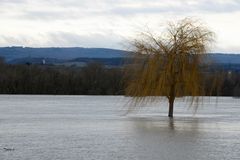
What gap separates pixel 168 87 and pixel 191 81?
4.57 ft

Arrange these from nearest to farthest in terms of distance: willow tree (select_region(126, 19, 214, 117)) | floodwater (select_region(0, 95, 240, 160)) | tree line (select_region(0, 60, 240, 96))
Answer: floodwater (select_region(0, 95, 240, 160))
willow tree (select_region(126, 19, 214, 117))
tree line (select_region(0, 60, 240, 96))

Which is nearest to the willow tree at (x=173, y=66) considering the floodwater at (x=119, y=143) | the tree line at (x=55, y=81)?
the floodwater at (x=119, y=143)

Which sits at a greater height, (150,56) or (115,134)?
(150,56)

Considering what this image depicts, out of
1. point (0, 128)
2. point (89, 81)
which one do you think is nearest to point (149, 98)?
→ point (0, 128)

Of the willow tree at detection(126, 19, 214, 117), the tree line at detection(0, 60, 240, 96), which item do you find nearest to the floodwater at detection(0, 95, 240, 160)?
the willow tree at detection(126, 19, 214, 117)

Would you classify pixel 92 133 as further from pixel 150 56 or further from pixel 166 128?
pixel 150 56

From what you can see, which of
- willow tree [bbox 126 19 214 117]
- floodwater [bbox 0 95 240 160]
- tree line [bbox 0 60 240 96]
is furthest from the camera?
tree line [bbox 0 60 240 96]

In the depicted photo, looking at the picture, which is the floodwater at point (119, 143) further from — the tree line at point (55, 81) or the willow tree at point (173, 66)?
the tree line at point (55, 81)

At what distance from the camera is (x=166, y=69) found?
1577 inches

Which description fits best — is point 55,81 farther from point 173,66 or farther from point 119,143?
point 119,143

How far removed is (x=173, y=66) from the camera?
40.1 m

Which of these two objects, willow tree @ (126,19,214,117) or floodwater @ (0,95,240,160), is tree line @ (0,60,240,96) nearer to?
willow tree @ (126,19,214,117)

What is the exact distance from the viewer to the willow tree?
3984cm

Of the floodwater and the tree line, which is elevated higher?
the tree line
